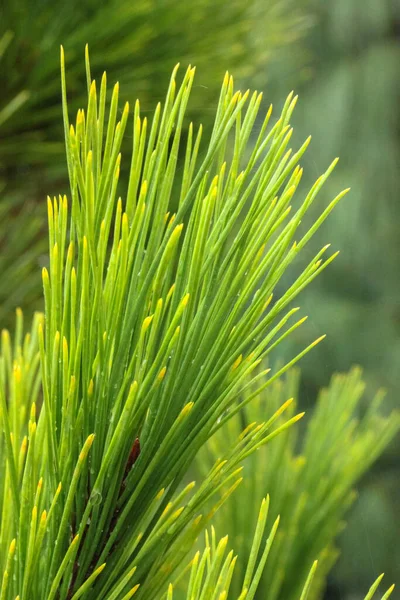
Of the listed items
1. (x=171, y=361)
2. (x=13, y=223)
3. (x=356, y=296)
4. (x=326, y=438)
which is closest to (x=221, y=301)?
(x=171, y=361)

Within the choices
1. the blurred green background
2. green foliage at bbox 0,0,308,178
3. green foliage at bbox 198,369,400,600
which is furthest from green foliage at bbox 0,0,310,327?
the blurred green background

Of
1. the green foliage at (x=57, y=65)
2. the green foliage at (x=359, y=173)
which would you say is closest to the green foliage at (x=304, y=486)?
the green foliage at (x=57, y=65)

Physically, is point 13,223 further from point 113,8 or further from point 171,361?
point 171,361

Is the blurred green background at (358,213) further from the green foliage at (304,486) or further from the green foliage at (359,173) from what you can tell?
the green foliage at (304,486)

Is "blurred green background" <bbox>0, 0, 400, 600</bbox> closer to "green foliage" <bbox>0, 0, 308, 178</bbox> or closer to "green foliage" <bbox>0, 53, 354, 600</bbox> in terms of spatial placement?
"green foliage" <bbox>0, 0, 308, 178</bbox>

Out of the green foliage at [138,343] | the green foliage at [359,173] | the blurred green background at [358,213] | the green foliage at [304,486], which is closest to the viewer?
the green foliage at [138,343]
